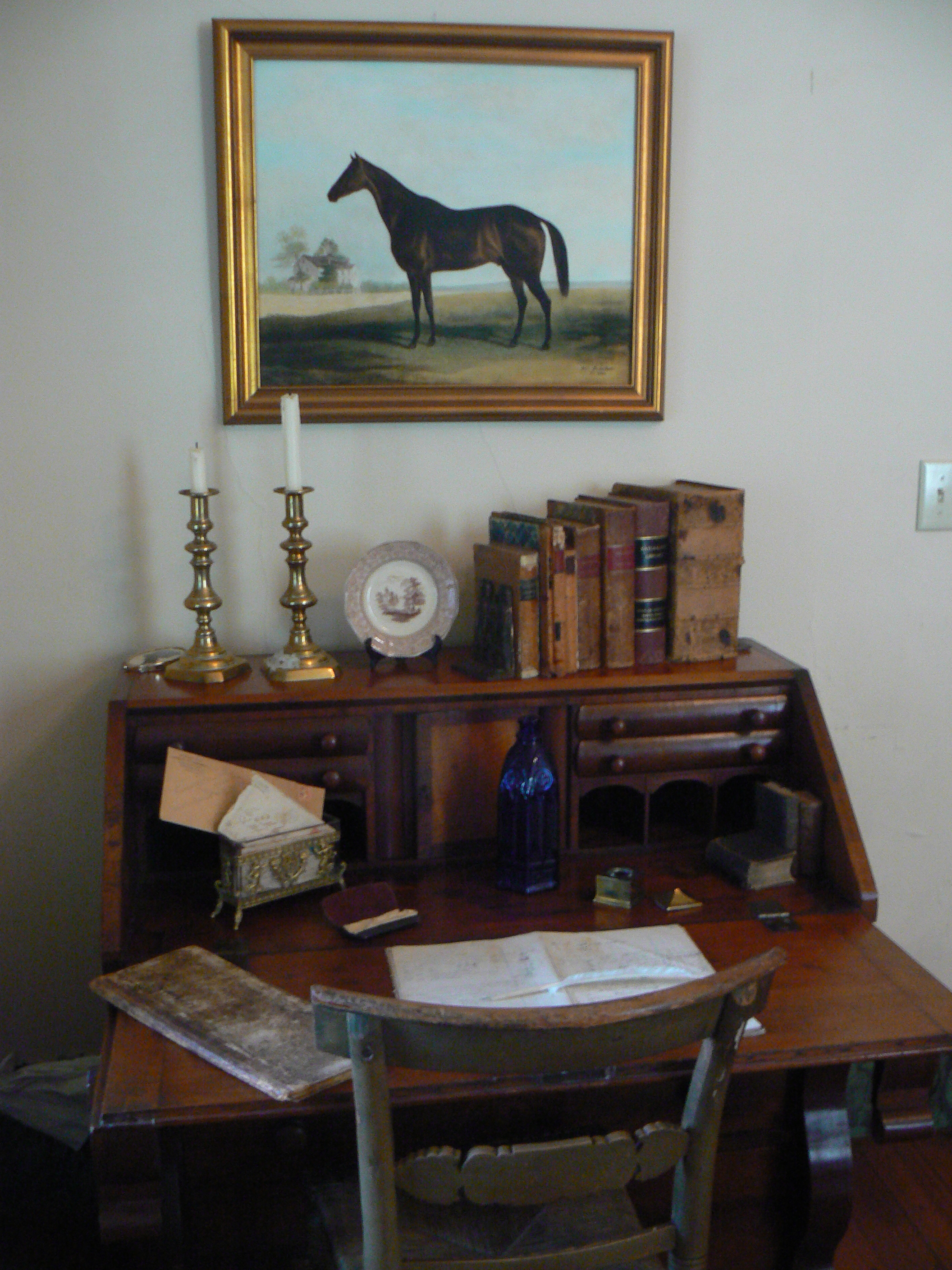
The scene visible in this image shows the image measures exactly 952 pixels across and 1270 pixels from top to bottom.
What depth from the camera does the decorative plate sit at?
169 cm

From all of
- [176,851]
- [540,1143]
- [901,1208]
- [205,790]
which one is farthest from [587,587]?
[901,1208]

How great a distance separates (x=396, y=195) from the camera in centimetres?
174

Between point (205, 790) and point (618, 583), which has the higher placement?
point (618, 583)

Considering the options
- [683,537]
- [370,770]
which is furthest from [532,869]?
[683,537]

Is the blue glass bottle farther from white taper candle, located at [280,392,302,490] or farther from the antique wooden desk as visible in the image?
white taper candle, located at [280,392,302,490]

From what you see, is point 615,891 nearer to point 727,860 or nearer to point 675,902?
point 675,902

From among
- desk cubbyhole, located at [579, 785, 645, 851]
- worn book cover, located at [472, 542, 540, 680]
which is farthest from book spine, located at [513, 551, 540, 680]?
desk cubbyhole, located at [579, 785, 645, 851]

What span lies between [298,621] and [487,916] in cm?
53

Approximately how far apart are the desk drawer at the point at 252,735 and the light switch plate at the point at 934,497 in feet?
3.61

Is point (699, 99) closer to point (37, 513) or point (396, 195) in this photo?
point (396, 195)

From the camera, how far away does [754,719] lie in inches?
66.8

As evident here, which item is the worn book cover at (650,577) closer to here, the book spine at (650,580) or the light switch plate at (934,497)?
the book spine at (650,580)

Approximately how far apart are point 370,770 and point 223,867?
0.84 feet

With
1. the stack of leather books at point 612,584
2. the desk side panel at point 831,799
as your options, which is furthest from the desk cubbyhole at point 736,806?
the stack of leather books at point 612,584
